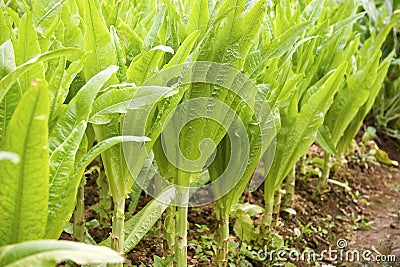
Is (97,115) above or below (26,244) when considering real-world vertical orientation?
above

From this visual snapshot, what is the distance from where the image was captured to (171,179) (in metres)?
1.52

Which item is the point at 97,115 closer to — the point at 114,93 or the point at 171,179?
the point at 114,93

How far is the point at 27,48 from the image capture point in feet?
3.93

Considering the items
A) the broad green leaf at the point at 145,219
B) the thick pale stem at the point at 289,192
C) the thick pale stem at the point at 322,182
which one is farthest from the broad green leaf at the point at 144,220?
the thick pale stem at the point at 322,182

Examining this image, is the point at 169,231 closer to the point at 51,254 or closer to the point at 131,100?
the point at 131,100

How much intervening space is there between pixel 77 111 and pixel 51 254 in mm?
395

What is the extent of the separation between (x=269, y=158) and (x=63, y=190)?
0.83 metres

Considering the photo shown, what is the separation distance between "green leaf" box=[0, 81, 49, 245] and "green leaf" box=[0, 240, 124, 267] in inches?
5.2

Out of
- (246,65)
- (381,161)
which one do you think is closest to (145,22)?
(246,65)

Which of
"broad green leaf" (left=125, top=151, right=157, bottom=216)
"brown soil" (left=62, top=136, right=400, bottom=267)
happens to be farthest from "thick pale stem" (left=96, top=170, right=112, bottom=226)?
"broad green leaf" (left=125, top=151, right=157, bottom=216)

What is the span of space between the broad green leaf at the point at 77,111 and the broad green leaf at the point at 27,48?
87 mm

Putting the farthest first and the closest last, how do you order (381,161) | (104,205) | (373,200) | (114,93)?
(381,161) < (373,200) < (104,205) < (114,93)

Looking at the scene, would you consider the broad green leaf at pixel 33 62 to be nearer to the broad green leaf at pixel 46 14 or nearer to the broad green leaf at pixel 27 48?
the broad green leaf at pixel 27 48

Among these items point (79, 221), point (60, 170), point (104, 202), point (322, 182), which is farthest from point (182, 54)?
point (322, 182)
